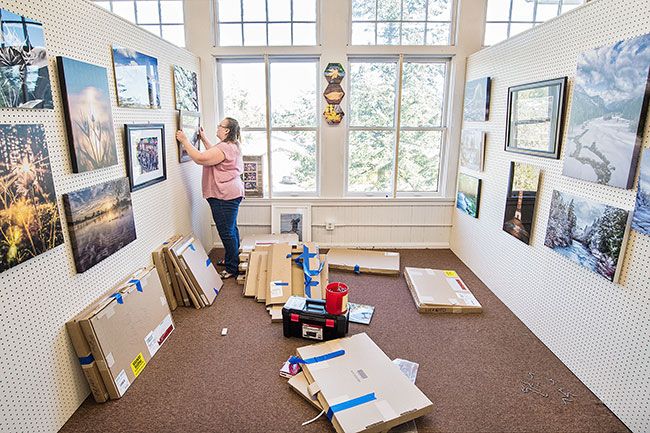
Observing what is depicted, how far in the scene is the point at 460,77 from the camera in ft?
14.1

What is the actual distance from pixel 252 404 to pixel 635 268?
7.37ft

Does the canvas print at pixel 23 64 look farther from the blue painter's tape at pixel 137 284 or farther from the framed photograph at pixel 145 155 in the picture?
the blue painter's tape at pixel 137 284

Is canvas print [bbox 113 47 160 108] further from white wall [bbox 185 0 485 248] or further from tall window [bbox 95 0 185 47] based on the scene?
tall window [bbox 95 0 185 47]

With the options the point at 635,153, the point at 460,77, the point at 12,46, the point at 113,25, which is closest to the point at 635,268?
the point at 635,153

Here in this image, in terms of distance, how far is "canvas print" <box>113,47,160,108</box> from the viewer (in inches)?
101

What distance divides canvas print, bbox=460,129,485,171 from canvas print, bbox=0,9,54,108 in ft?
11.5

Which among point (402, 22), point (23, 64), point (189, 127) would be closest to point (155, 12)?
point (189, 127)

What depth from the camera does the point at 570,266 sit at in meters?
2.50

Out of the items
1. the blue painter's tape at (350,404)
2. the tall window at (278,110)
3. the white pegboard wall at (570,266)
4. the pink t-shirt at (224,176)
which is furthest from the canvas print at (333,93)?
the blue painter's tape at (350,404)

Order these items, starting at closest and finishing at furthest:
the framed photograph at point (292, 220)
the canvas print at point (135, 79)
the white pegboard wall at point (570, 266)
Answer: the white pegboard wall at point (570, 266) < the canvas print at point (135, 79) < the framed photograph at point (292, 220)

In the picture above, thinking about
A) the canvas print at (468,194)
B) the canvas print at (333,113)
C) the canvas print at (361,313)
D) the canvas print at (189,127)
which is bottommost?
the canvas print at (361,313)

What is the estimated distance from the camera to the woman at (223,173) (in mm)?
3475

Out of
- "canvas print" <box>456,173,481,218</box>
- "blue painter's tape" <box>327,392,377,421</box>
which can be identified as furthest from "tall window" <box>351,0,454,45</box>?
"blue painter's tape" <box>327,392,377,421</box>

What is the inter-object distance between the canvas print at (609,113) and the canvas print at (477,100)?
1.27m
